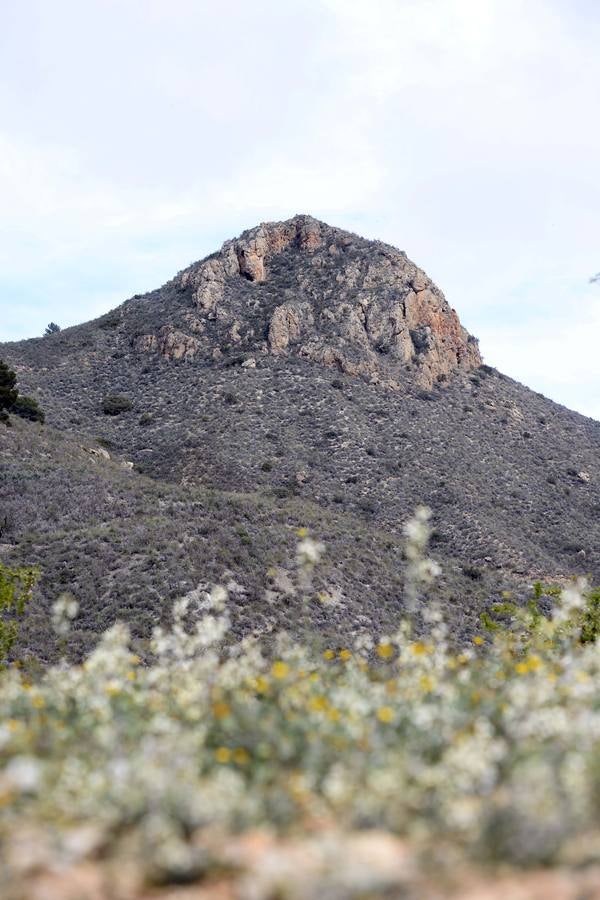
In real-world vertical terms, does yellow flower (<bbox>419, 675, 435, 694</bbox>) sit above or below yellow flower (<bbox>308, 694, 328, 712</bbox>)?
above

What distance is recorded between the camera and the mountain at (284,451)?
1236 inches

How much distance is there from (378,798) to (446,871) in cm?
50

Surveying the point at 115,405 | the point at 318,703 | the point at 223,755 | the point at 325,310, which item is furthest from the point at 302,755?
the point at 325,310

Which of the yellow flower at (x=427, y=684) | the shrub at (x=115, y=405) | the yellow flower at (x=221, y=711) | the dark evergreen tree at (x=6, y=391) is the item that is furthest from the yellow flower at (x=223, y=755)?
the shrub at (x=115, y=405)

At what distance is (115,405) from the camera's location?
5862cm

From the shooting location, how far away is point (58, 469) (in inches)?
1532

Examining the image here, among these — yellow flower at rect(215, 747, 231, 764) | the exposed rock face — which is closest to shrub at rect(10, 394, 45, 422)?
the exposed rock face

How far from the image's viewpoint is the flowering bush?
3.79 meters

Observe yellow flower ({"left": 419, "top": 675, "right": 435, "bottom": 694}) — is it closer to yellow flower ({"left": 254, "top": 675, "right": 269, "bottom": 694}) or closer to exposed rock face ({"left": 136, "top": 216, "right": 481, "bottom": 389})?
yellow flower ({"left": 254, "top": 675, "right": 269, "bottom": 694})

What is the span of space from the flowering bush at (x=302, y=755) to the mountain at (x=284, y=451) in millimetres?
19738

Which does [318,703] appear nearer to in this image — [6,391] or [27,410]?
[6,391]

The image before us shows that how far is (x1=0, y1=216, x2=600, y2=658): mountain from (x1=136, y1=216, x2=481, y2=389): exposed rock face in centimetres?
17

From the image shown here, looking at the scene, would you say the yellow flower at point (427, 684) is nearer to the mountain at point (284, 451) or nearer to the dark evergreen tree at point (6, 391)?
the mountain at point (284, 451)

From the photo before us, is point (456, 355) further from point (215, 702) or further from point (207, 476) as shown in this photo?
point (215, 702)
